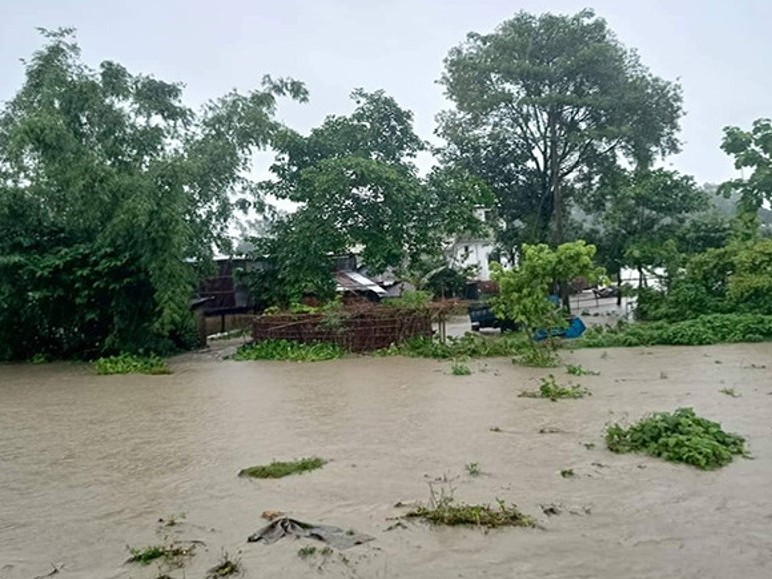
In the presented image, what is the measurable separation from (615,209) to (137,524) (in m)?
22.5

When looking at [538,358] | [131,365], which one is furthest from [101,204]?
[538,358]

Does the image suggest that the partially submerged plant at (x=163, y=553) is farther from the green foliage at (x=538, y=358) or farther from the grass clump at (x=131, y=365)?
the grass clump at (x=131, y=365)

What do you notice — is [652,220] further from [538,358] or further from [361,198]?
[538,358]

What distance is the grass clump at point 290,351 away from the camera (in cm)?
1770

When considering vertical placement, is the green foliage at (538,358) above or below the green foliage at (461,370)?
above

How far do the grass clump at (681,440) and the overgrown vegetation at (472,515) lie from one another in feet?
7.36

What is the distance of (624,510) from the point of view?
540 centimetres

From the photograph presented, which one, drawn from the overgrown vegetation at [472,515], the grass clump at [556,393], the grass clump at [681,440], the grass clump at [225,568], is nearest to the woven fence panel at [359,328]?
the grass clump at [556,393]

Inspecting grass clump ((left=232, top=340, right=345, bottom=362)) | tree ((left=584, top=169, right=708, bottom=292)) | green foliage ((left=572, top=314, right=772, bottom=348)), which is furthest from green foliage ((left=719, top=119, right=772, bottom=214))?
grass clump ((left=232, top=340, right=345, bottom=362))

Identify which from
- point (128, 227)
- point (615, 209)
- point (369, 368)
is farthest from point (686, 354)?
point (128, 227)

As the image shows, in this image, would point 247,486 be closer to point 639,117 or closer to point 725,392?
point 725,392

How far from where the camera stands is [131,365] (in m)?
16.9

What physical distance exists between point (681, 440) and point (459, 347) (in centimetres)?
1076

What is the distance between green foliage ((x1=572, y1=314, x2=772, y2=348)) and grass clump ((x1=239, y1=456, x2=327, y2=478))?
1258 centimetres
